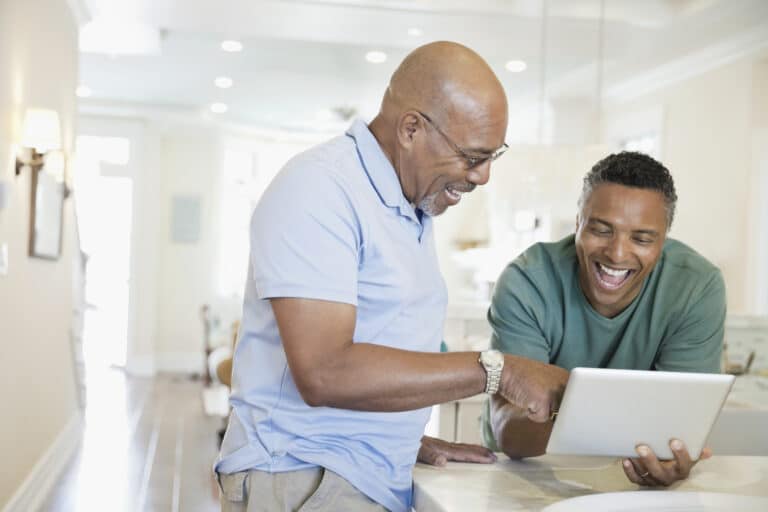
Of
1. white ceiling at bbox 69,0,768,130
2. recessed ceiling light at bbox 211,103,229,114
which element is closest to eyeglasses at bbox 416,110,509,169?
white ceiling at bbox 69,0,768,130

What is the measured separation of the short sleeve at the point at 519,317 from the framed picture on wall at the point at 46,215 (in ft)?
9.65

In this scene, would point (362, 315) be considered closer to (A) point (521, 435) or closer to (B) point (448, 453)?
(B) point (448, 453)

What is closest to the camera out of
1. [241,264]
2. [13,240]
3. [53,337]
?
[13,240]

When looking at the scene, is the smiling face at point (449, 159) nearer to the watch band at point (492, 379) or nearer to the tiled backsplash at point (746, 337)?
the watch band at point (492, 379)

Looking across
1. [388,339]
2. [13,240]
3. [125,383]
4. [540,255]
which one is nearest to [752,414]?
[540,255]

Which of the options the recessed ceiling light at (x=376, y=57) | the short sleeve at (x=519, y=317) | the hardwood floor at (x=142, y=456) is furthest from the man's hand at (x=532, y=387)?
the recessed ceiling light at (x=376, y=57)

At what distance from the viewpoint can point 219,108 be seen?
9.88 metres

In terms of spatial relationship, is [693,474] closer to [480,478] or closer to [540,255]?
[480,478]

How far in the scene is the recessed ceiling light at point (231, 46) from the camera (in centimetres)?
687

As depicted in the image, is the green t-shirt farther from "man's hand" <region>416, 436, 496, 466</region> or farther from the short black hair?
"man's hand" <region>416, 436, 496, 466</region>

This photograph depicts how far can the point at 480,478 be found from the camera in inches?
56.0

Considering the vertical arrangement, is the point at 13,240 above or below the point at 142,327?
above

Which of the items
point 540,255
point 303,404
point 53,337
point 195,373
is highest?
point 540,255

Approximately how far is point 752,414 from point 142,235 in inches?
341
